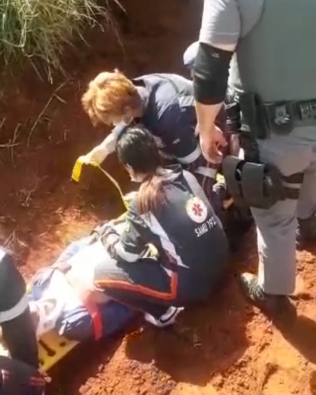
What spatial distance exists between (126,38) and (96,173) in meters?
0.78

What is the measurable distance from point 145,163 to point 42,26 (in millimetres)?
1165

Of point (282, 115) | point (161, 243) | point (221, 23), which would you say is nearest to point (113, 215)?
point (161, 243)

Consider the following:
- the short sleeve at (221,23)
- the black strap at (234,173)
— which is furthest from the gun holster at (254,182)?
the short sleeve at (221,23)

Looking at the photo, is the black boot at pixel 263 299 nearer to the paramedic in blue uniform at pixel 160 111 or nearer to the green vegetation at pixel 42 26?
the paramedic in blue uniform at pixel 160 111

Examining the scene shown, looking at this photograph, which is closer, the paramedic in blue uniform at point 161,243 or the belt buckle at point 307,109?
the belt buckle at point 307,109

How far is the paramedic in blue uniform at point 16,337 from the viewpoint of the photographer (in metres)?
2.92

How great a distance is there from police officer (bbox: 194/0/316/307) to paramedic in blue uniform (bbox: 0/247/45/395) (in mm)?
784

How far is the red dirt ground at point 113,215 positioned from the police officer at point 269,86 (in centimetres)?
44

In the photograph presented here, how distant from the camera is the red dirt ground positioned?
339 cm

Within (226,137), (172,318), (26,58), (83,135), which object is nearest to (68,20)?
(26,58)

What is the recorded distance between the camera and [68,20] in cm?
420

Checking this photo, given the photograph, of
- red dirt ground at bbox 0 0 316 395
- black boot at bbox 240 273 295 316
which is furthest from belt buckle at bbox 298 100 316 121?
red dirt ground at bbox 0 0 316 395

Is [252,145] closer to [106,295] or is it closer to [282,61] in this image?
[282,61]

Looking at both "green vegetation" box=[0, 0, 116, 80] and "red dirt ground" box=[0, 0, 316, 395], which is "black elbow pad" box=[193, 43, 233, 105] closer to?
"red dirt ground" box=[0, 0, 316, 395]
